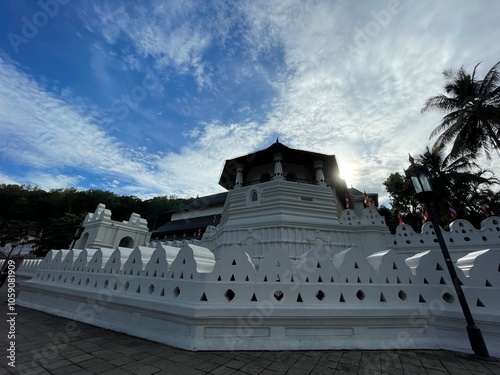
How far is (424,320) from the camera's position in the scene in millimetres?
3701

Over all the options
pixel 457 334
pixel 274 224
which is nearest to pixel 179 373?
pixel 457 334

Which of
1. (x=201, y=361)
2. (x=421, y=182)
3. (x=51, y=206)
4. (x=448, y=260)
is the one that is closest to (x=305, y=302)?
(x=201, y=361)

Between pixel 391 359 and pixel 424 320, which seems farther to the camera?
pixel 424 320

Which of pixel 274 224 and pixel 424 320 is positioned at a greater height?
pixel 274 224

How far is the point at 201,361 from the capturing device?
2.79 metres

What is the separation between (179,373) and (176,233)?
969 inches

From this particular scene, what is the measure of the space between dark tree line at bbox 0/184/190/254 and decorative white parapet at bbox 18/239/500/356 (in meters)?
31.7

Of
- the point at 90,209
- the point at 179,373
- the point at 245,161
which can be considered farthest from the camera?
the point at 90,209

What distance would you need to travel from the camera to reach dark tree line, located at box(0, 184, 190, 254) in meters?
33.8

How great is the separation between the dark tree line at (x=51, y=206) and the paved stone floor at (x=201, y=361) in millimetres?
32060

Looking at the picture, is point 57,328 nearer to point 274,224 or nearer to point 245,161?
point 274,224

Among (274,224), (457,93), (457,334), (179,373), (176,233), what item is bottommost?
(179,373)

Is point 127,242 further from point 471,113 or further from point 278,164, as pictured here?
point 471,113

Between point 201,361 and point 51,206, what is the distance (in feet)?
190
